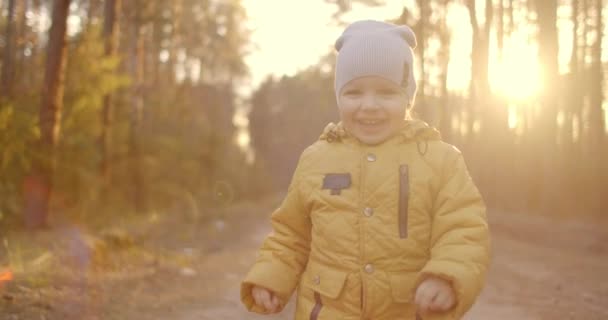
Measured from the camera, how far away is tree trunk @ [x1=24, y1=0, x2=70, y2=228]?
11008mm

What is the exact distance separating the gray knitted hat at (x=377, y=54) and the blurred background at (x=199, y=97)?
8171mm

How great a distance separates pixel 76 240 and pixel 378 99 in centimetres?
720

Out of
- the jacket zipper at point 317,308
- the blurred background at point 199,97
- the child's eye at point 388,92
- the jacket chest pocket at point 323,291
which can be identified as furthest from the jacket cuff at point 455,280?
the blurred background at point 199,97

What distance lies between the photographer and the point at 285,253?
3.31 m

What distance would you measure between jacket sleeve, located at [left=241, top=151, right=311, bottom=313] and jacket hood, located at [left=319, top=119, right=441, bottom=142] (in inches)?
8.0

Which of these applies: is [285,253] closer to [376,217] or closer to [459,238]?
[376,217]

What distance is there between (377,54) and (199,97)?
31.5 metres

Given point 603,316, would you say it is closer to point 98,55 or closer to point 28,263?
point 28,263

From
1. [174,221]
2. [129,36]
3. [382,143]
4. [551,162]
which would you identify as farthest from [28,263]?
[129,36]

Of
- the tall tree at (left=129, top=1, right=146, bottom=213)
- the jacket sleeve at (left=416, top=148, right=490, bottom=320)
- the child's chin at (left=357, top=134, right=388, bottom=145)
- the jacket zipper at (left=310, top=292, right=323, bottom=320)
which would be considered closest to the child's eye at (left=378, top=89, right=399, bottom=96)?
the child's chin at (left=357, top=134, right=388, bottom=145)

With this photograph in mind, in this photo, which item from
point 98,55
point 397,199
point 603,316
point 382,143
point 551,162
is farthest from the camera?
point 551,162

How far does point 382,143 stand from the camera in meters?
3.20

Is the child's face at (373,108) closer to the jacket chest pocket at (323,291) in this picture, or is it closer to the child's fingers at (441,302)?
the jacket chest pocket at (323,291)

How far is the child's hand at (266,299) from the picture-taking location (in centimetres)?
315
